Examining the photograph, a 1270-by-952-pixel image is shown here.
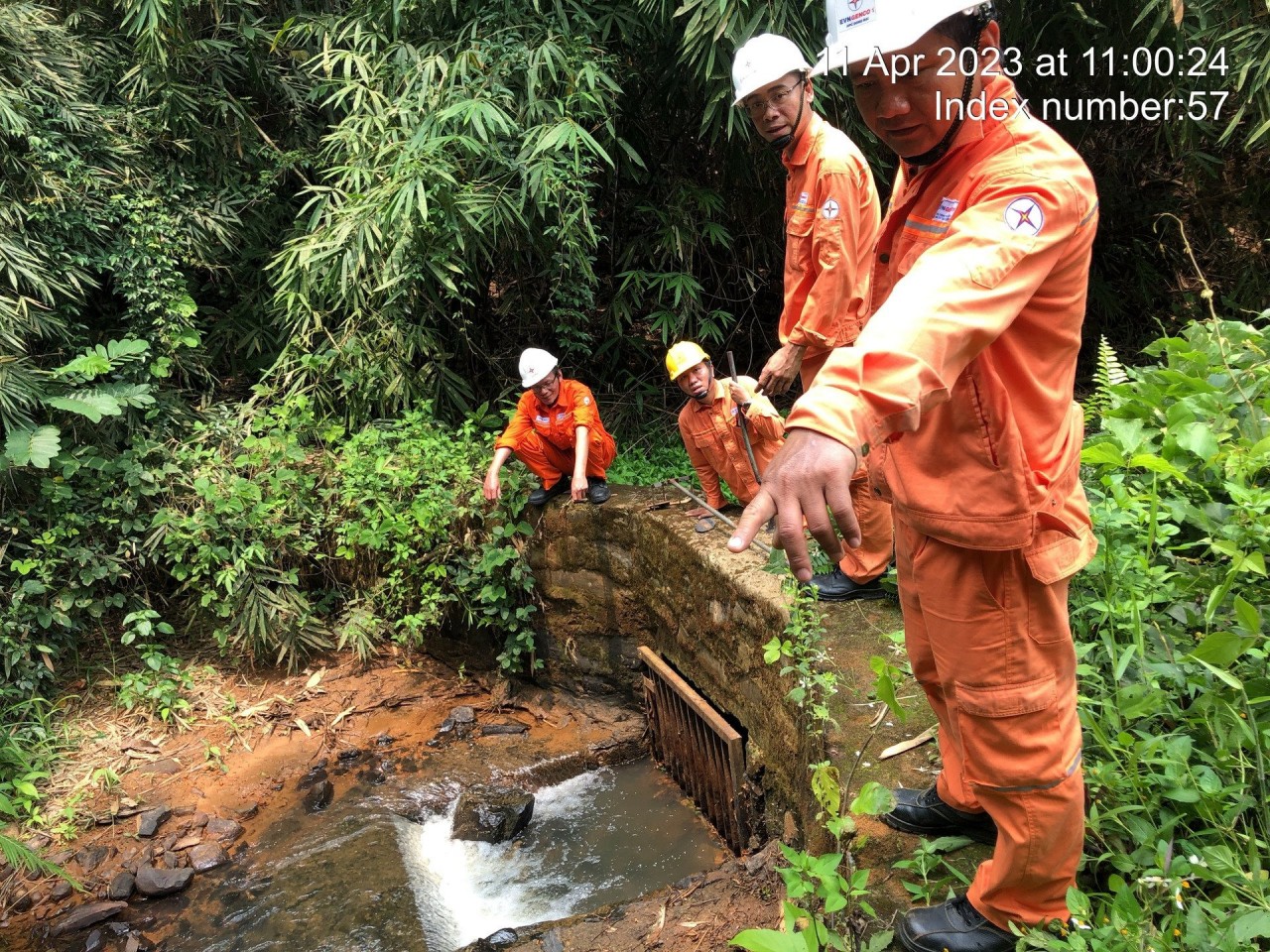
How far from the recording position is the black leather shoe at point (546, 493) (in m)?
4.95

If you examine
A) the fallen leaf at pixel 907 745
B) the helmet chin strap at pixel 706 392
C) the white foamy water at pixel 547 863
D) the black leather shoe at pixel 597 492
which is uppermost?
the helmet chin strap at pixel 706 392

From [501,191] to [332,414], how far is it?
214 centimetres

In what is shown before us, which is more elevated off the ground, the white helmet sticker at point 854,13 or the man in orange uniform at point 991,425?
the white helmet sticker at point 854,13

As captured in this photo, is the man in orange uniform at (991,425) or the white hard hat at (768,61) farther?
the white hard hat at (768,61)

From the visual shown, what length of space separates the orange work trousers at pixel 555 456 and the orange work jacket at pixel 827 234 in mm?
1778

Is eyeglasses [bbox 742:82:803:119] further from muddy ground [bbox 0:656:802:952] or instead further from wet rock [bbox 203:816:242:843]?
wet rock [bbox 203:816:242:843]

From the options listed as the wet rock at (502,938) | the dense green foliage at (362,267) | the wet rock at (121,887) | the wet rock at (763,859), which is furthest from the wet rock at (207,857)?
the wet rock at (763,859)

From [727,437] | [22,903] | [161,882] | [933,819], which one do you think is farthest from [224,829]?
[933,819]

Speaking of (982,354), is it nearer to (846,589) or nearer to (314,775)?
(846,589)

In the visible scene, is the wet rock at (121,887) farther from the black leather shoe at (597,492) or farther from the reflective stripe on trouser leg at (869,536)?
the reflective stripe on trouser leg at (869,536)

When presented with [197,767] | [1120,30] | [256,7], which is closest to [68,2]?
[256,7]

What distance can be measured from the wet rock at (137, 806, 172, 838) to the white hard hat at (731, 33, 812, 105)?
4.48 meters

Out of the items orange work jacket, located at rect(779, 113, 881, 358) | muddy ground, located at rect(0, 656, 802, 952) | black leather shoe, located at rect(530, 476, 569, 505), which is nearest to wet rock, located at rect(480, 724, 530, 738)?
muddy ground, located at rect(0, 656, 802, 952)

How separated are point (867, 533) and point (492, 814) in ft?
7.77
